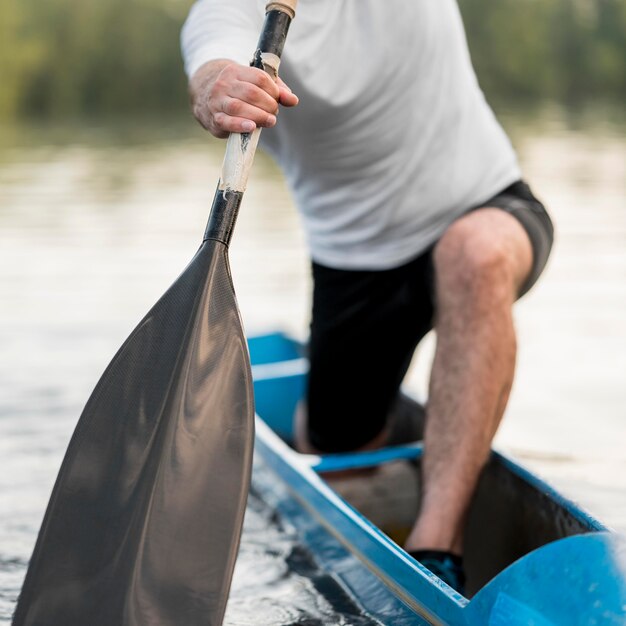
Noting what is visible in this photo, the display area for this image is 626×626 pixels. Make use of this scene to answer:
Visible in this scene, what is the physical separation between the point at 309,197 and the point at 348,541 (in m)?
0.90

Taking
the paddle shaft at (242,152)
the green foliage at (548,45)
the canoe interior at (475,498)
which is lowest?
the canoe interior at (475,498)

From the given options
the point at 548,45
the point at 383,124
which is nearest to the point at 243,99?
the point at 383,124

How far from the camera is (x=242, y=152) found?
1.93 metres

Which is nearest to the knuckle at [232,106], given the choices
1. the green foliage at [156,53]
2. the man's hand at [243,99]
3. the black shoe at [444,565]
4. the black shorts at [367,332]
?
the man's hand at [243,99]

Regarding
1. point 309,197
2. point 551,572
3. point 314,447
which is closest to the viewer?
point 551,572

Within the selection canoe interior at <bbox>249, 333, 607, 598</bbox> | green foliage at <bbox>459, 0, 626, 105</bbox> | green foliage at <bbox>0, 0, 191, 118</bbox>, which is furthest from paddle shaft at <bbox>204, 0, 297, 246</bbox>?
green foliage at <bbox>459, 0, 626, 105</bbox>

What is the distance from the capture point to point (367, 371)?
9.57ft

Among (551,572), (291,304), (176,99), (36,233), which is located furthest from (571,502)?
(176,99)

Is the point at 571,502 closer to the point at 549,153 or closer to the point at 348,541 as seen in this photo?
the point at 348,541

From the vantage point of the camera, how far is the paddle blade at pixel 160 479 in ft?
5.76

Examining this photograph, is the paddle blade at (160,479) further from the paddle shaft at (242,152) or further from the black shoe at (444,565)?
the black shoe at (444,565)

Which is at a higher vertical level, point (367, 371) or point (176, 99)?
point (367, 371)

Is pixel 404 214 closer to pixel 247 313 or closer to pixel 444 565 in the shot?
pixel 444 565

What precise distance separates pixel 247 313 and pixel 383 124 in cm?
318
